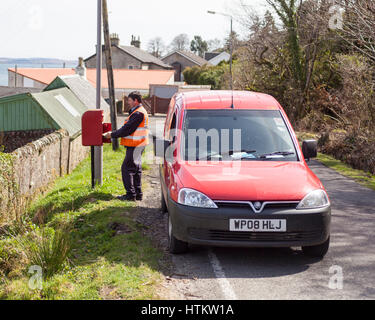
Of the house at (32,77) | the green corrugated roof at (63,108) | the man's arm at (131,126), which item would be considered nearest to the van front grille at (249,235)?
the man's arm at (131,126)

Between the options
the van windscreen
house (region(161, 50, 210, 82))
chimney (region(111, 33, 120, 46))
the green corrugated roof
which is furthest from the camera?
house (region(161, 50, 210, 82))

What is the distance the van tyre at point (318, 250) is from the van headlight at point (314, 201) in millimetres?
530

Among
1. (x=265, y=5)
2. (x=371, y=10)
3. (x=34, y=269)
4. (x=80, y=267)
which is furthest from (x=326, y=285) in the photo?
(x=265, y=5)

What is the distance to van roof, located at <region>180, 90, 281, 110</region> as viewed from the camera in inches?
303

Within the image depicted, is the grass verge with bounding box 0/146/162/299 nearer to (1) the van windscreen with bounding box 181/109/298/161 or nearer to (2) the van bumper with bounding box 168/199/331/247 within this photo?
(2) the van bumper with bounding box 168/199/331/247

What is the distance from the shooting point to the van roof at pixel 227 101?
303 inches

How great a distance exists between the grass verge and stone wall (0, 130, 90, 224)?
2.14ft

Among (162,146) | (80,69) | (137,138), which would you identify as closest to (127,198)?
(137,138)

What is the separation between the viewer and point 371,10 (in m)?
15.0

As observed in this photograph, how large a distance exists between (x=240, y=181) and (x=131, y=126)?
11.5 feet

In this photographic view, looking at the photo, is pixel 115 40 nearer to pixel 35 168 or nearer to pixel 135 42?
pixel 135 42

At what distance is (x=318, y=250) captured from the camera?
6484 mm

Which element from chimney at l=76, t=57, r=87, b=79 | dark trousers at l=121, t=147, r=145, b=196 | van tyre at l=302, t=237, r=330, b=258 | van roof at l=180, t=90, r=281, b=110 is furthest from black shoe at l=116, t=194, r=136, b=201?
chimney at l=76, t=57, r=87, b=79
